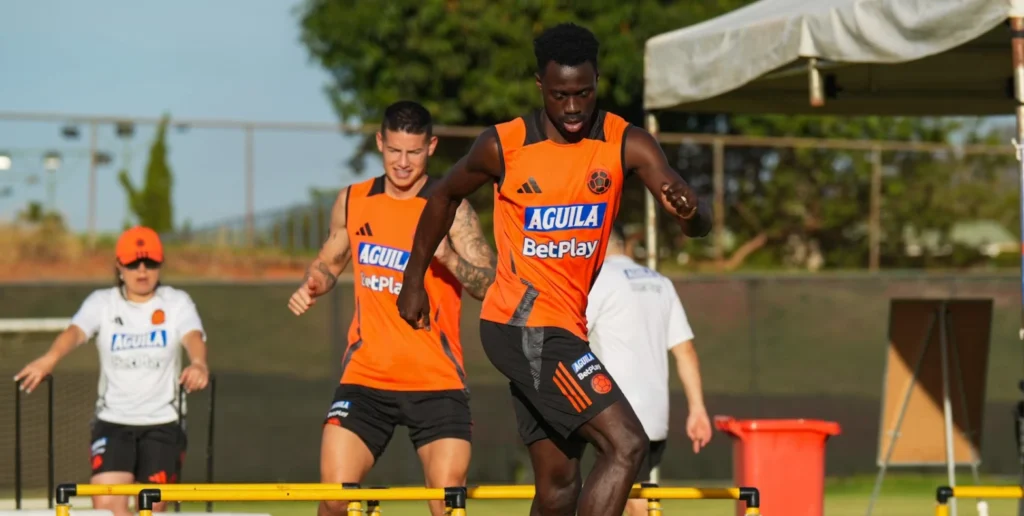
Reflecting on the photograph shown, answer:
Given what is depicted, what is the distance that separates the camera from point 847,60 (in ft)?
25.0

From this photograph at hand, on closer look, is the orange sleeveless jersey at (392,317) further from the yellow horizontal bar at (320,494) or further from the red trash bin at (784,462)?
the red trash bin at (784,462)

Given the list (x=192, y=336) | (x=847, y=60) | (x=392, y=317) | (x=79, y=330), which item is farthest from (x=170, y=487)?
(x=847, y=60)

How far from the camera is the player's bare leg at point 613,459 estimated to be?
493cm

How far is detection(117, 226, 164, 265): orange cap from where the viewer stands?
318 inches

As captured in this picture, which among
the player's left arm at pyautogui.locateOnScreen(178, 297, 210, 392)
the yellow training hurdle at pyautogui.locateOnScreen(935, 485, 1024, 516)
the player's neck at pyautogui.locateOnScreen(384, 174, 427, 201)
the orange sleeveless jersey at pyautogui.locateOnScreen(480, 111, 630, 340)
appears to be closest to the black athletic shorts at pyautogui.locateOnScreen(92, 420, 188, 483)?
the player's left arm at pyautogui.locateOnScreen(178, 297, 210, 392)

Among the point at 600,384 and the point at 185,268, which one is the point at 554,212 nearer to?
the point at 600,384

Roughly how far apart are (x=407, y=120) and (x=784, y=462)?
2.68 meters

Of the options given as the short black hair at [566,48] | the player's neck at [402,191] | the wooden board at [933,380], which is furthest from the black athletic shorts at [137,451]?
the wooden board at [933,380]

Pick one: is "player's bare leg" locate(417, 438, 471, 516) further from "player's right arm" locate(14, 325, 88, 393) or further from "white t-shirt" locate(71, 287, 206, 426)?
"player's right arm" locate(14, 325, 88, 393)

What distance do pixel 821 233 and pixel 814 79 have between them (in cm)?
1246

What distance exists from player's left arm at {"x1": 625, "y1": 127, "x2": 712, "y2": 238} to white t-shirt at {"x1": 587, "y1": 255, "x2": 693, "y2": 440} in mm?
2563

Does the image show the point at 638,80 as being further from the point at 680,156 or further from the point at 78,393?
the point at 78,393

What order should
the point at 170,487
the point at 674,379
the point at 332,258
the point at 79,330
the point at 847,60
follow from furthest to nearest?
the point at 674,379, the point at 79,330, the point at 847,60, the point at 332,258, the point at 170,487

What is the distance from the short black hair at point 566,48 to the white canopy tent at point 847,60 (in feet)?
8.06
